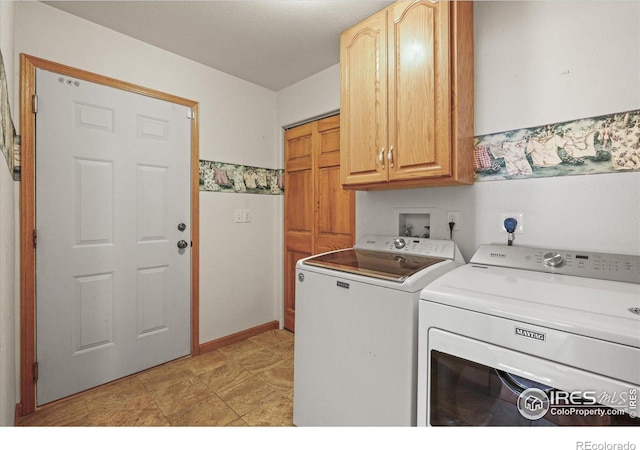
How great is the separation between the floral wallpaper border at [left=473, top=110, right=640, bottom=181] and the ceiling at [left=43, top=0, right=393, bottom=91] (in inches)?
41.8

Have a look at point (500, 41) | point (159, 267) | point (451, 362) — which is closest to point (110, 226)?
point (159, 267)

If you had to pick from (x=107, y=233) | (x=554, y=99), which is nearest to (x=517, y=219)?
(x=554, y=99)

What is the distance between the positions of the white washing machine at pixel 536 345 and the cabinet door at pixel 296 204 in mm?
1668

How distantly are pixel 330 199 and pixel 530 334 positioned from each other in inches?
73.2

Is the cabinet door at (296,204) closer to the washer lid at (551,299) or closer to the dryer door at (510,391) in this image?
the washer lid at (551,299)

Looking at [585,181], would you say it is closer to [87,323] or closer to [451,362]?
[451,362]

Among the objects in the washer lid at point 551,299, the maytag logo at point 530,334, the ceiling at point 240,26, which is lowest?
the maytag logo at point 530,334

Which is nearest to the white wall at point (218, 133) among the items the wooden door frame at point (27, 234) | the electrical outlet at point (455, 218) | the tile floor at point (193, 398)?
the wooden door frame at point (27, 234)

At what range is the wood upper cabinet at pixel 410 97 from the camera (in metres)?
1.50

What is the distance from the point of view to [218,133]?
2584 millimetres

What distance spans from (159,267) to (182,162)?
0.82 m

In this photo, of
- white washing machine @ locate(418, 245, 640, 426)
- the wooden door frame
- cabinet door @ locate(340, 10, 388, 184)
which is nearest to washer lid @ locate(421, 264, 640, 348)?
white washing machine @ locate(418, 245, 640, 426)

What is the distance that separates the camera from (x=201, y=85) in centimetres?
248

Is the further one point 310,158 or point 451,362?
point 310,158
